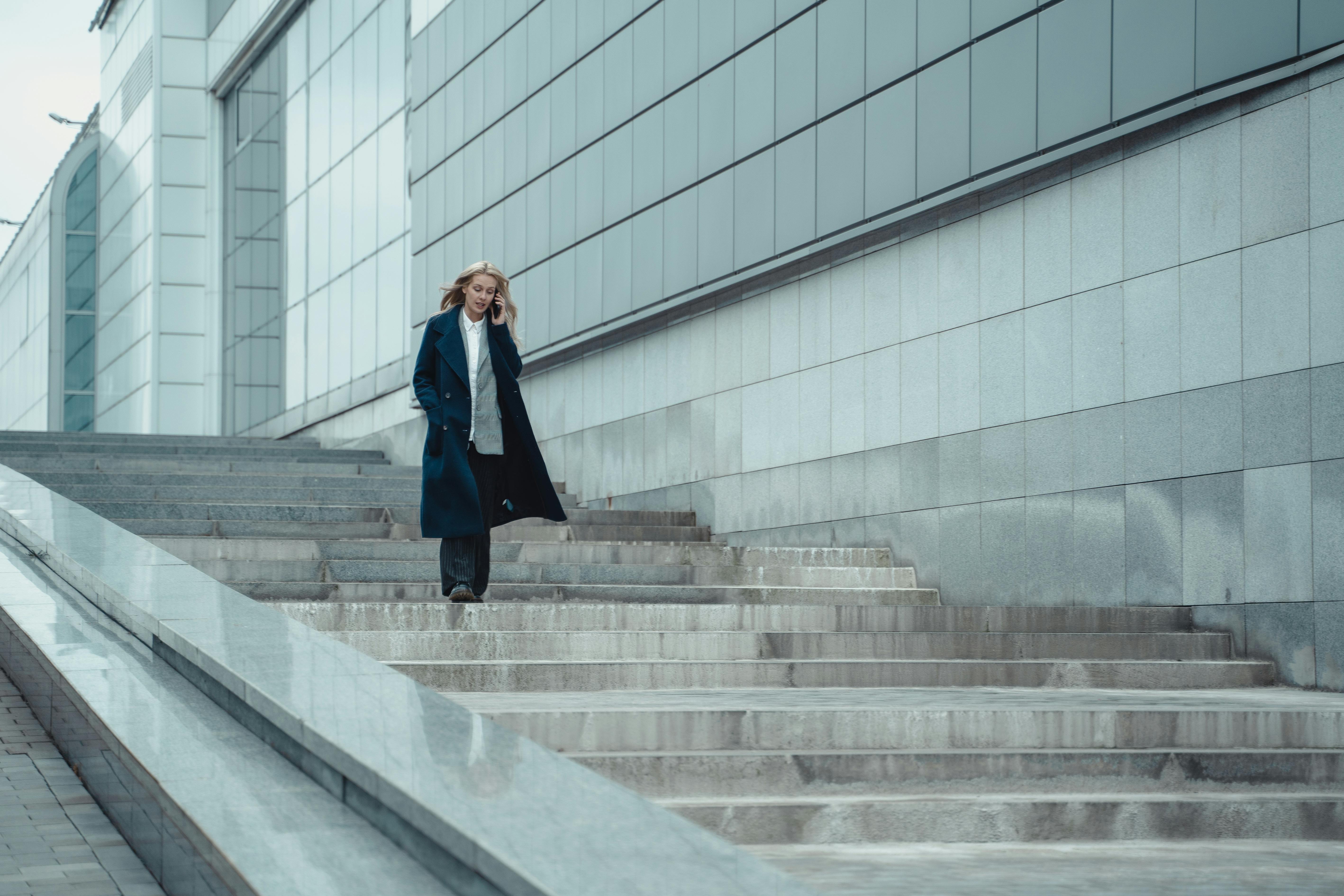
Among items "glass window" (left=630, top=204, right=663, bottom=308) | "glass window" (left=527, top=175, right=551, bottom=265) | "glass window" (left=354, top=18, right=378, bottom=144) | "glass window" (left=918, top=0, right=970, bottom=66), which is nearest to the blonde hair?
"glass window" (left=918, top=0, right=970, bottom=66)

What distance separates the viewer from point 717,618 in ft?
25.5

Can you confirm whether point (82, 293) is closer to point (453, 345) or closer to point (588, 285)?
point (588, 285)

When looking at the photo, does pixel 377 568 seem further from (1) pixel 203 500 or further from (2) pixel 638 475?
(2) pixel 638 475

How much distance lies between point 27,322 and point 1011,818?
149 feet

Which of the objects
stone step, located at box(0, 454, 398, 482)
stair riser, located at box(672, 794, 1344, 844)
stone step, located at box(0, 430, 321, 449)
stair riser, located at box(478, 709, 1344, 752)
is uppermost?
stone step, located at box(0, 430, 321, 449)

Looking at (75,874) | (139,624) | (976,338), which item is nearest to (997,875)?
(75,874)

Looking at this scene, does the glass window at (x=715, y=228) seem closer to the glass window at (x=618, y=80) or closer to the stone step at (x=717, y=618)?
the glass window at (x=618, y=80)

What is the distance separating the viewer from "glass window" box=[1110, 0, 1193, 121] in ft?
27.9

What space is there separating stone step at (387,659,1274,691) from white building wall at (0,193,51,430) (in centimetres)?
3825

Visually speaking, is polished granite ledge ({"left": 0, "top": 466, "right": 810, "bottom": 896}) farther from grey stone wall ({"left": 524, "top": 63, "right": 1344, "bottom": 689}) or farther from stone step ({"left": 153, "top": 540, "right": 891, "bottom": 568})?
grey stone wall ({"left": 524, "top": 63, "right": 1344, "bottom": 689})

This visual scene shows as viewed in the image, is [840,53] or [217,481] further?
[217,481]

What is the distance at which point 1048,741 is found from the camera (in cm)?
519

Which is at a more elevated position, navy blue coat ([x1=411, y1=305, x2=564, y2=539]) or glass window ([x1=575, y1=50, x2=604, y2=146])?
glass window ([x1=575, y1=50, x2=604, y2=146])

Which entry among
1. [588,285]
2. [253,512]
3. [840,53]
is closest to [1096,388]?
[840,53]
